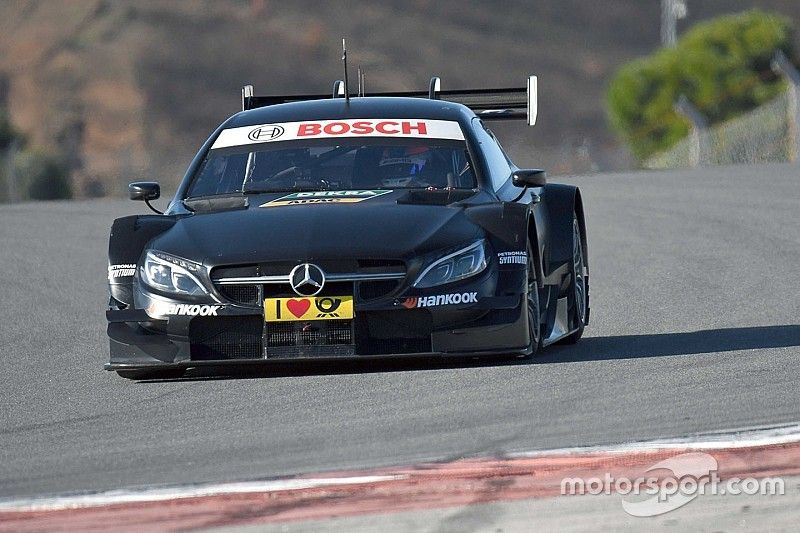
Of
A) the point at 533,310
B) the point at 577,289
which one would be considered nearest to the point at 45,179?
the point at 577,289

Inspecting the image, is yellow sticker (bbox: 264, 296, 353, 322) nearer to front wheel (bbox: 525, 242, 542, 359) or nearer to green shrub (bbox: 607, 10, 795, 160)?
front wheel (bbox: 525, 242, 542, 359)

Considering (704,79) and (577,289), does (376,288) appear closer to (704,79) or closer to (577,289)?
(577,289)

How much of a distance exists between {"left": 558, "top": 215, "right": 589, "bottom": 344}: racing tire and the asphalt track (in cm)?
17

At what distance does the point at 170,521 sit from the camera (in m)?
4.94

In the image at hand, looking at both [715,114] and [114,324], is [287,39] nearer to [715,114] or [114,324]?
Answer: [715,114]

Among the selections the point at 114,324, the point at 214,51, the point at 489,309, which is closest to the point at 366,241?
the point at 489,309

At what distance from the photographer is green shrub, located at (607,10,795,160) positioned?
55188mm

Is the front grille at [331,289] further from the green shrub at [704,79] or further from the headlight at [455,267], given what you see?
the green shrub at [704,79]

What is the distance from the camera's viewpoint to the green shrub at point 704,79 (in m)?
55.2

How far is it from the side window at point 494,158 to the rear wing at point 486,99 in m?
1.18

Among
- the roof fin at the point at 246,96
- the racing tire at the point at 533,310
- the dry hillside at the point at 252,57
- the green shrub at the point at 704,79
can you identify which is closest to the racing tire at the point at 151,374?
the racing tire at the point at 533,310

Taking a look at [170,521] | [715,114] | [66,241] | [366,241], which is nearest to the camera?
[170,521]

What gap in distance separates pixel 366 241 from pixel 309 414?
4.02 feet

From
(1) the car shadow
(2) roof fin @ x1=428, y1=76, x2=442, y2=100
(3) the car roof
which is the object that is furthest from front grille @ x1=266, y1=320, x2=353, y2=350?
(2) roof fin @ x1=428, y1=76, x2=442, y2=100
